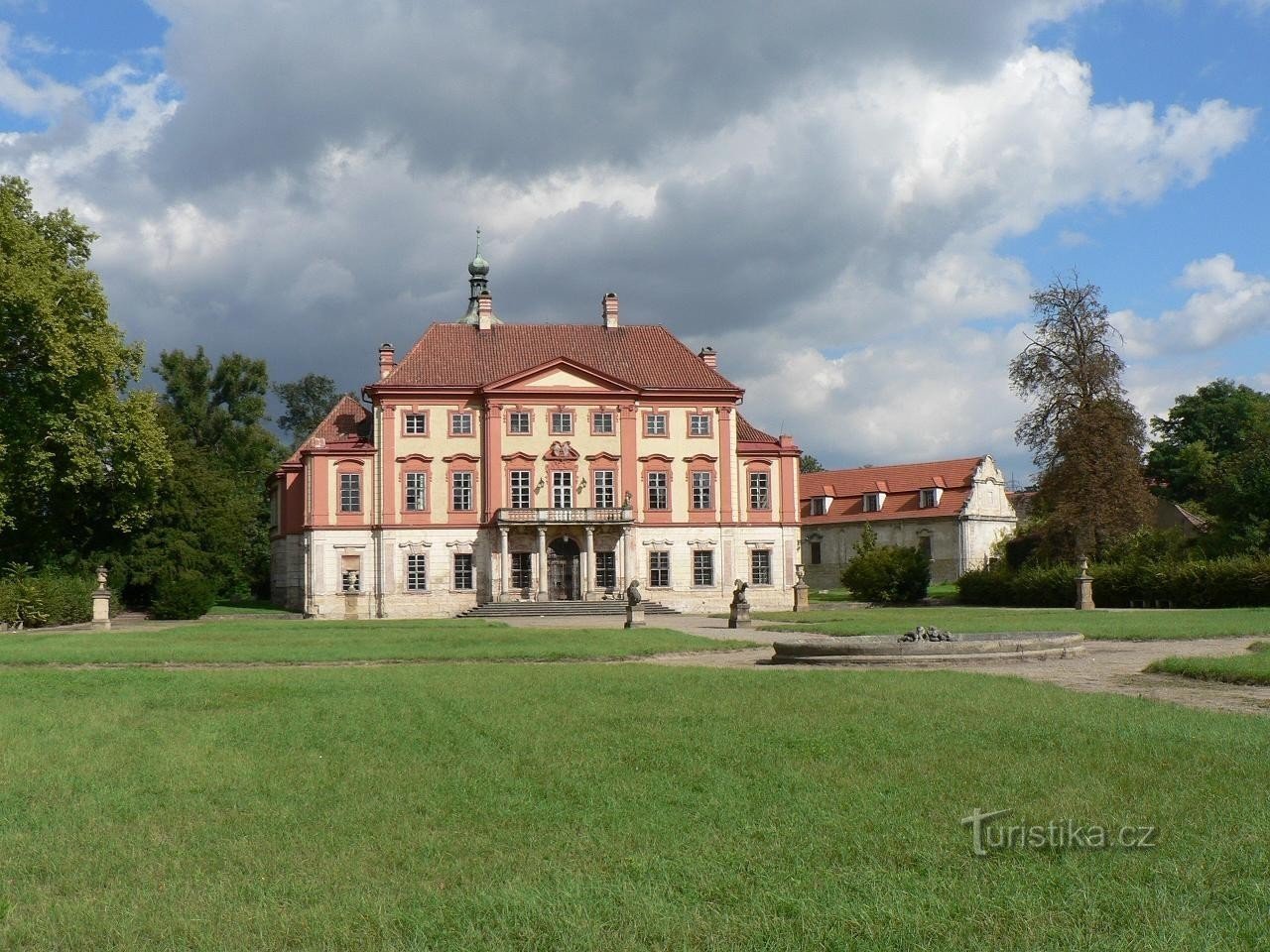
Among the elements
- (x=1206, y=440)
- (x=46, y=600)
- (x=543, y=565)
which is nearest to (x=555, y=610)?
(x=543, y=565)

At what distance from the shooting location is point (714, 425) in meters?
55.0

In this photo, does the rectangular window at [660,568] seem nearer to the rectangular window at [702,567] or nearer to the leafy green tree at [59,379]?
the rectangular window at [702,567]

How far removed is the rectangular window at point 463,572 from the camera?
5278 centimetres

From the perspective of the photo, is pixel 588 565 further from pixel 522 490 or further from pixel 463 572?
pixel 463 572

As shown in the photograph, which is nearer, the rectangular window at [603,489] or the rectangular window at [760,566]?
the rectangular window at [603,489]

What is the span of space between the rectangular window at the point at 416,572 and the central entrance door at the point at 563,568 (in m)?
5.60

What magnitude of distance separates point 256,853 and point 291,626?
1214 inches

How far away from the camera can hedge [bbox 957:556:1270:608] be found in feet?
138

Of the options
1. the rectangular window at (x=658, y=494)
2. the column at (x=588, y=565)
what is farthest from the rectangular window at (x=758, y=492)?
the column at (x=588, y=565)

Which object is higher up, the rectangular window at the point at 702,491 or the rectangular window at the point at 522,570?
the rectangular window at the point at 702,491

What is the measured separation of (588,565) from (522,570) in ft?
9.92

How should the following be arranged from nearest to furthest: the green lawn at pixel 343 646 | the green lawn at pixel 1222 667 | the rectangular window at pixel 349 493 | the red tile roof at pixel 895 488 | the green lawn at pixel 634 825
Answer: the green lawn at pixel 634 825 → the green lawn at pixel 1222 667 → the green lawn at pixel 343 646 → the rectangular window at pixel 349 493 → the red tile roof at pixel 895 488

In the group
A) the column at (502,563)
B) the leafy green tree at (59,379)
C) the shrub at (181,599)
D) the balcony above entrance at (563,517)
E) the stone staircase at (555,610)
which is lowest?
the stone staircase at (555,610)

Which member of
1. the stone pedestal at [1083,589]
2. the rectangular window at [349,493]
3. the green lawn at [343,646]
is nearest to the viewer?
the green lawn at [343,646]
